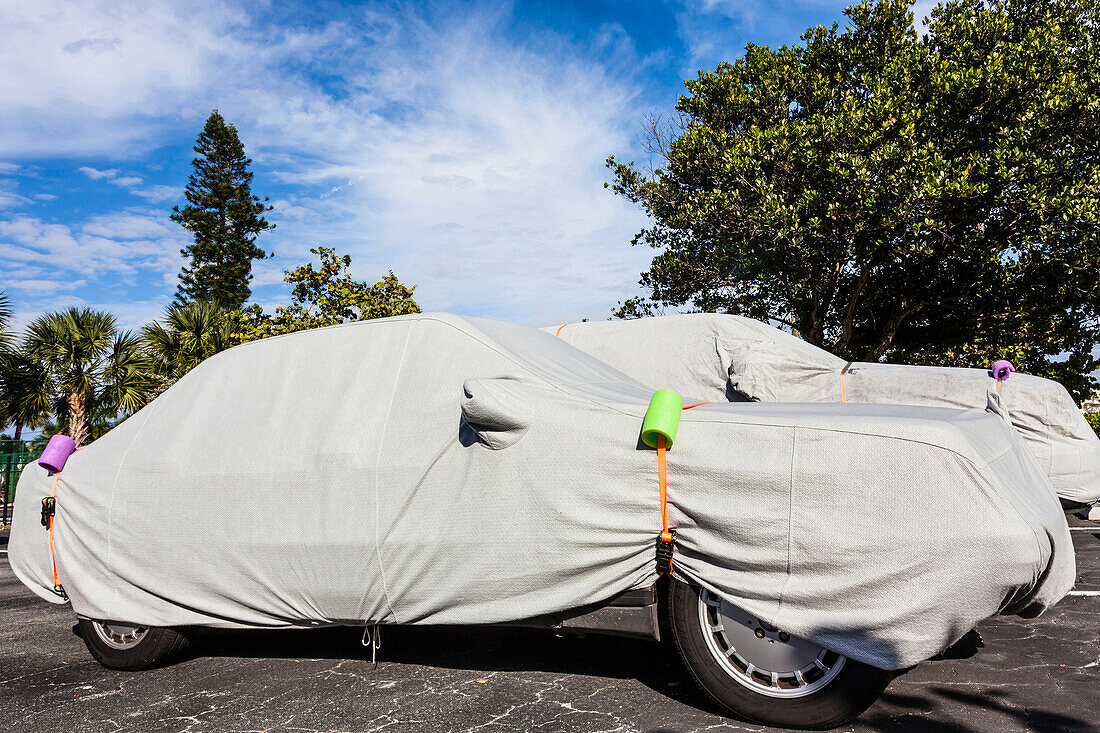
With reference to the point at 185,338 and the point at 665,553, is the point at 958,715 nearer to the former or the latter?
the point at 665,553

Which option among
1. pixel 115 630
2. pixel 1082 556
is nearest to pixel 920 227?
pixel 1082 556

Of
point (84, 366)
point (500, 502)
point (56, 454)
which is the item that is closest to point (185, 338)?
point (84, 366)

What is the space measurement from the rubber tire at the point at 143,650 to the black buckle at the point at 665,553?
106 inches

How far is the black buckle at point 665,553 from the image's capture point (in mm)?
3119

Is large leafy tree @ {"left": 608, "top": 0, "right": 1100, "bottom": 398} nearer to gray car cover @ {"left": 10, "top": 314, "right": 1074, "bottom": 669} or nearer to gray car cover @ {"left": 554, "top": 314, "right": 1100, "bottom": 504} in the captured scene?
gray car cover @ {"left": 554, "top": 314, "right": 1100, "bottom": 504}

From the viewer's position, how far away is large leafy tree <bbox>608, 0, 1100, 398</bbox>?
14.2 m

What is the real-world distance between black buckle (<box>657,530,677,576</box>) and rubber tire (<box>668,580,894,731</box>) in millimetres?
84

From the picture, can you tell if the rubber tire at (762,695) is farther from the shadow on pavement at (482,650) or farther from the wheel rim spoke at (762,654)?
the shadow on pavement at (482,650)

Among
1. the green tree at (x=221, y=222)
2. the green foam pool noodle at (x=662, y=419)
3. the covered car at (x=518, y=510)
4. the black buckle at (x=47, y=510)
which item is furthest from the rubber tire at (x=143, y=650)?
the green tree at (x=221, y=222)

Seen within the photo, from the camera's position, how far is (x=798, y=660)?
301 cm

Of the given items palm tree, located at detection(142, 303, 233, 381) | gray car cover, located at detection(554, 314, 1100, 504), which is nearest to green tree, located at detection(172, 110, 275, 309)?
palm tree, located at detection(142, 303, 233, 381)

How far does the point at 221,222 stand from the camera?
35.8 m

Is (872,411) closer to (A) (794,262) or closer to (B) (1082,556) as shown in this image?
(B) (1082,556)

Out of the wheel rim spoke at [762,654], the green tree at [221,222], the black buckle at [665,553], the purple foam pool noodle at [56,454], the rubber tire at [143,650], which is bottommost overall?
the rubber tire at [143,650]
